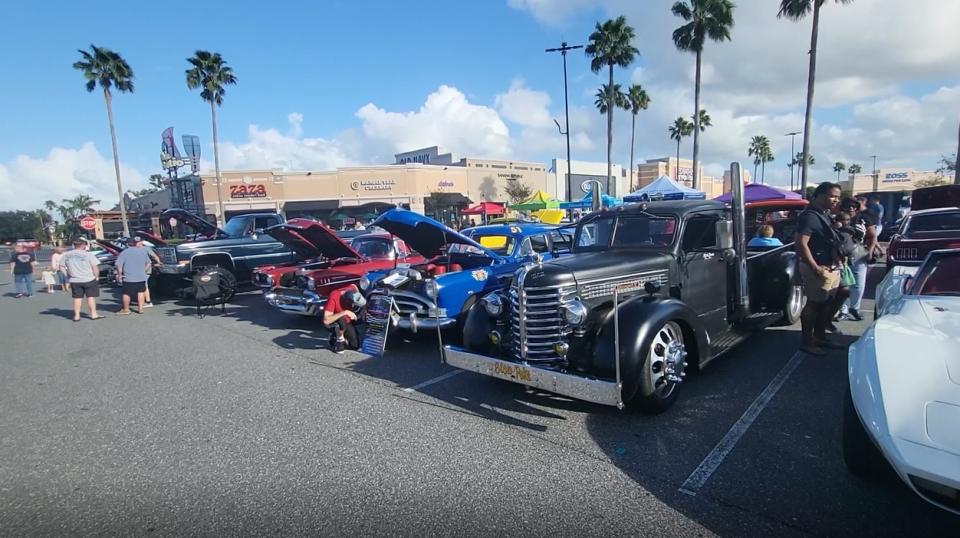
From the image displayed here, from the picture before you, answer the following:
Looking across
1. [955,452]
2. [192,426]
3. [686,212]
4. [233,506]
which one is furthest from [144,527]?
[686,212]

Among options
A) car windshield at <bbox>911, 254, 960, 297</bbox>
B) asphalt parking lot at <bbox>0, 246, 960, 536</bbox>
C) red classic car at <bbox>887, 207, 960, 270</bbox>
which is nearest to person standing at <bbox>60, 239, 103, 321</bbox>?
asphalt parking lot at <bbox>0, 246, 960, 536</bbox>

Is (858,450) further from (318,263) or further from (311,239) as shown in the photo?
(318,263)

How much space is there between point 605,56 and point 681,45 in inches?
231

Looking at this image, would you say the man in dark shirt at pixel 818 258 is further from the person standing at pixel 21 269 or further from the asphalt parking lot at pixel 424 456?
the person standing at pixel 21 269

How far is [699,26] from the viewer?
24.2 metres

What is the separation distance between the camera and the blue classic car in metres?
6.53

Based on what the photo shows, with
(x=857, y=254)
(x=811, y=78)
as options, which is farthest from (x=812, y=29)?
(x=857, y=254)

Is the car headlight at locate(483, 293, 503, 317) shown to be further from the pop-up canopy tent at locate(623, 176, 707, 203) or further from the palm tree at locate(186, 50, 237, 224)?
the palm tree at locate(186, 50, 237, 224)

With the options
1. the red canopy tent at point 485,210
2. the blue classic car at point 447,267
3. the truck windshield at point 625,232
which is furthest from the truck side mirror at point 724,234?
the red canopy tent at point 485,210

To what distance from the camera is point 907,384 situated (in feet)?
8.70

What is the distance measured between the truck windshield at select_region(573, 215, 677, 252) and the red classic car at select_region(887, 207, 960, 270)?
5.44m

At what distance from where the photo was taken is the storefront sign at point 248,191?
43.4m

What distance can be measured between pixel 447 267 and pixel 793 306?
5093 mm

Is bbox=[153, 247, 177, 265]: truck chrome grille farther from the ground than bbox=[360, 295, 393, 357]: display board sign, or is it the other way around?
bbox=[153, 247, 177, 265]: truck chrome grille
